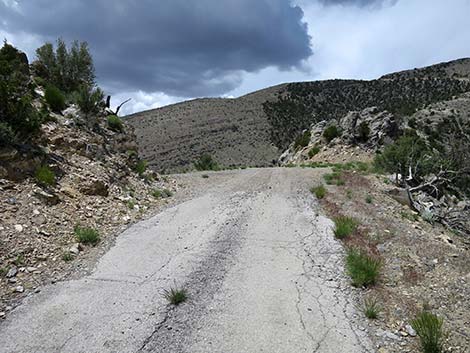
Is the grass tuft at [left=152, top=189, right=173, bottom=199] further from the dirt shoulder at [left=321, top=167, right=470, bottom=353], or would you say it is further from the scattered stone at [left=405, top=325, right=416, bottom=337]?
the scattered stone at [left=405, top=325, right=416, bottom=337]

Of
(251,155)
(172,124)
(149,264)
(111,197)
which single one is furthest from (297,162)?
(172,124)

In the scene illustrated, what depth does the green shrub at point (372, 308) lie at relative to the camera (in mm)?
5965

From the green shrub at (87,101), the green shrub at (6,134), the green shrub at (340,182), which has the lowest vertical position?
the green shrub at (340,182)

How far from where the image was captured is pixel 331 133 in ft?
123

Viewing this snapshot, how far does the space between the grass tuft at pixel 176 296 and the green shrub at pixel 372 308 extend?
2.77 metres

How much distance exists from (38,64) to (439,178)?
17.9 metres

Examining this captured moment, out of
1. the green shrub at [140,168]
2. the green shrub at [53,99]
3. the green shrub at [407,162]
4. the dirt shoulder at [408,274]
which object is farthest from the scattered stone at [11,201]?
the green shrub at [407,162]

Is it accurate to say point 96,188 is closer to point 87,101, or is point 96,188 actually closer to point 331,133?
point 87,101

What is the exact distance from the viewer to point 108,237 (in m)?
9.66

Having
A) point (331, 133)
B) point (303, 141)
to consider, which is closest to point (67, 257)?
point (331, 133)

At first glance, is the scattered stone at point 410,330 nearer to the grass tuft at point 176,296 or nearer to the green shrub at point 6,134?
the grass tuft at point 176,296

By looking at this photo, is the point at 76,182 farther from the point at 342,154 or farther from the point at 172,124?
the point at 172,124

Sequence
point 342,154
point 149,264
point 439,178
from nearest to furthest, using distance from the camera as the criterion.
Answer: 1. point 149,264
2. point 439,178
3. point 342,154

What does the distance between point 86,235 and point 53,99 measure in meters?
7.69
